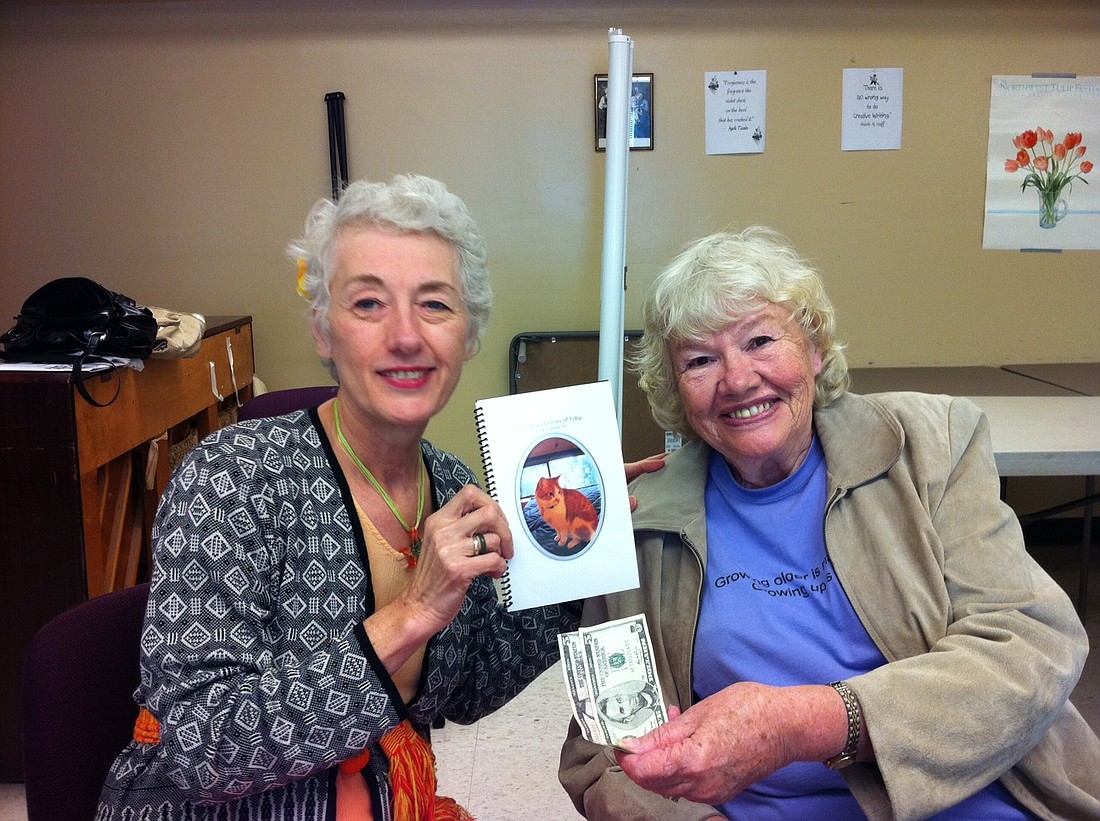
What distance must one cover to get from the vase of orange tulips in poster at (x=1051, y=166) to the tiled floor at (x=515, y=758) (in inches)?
78.8

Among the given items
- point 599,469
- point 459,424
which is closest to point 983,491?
point 599,469

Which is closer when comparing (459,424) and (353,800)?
(353,800)

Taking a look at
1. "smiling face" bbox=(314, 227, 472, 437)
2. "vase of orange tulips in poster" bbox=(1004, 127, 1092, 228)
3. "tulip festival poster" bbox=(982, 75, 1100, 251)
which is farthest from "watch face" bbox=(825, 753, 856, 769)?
"vase of orange tulips in poster" bbox=(1004, 127, 1092, 228)

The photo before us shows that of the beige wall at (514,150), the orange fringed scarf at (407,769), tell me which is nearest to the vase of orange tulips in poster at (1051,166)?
the beige wall at (514,150)

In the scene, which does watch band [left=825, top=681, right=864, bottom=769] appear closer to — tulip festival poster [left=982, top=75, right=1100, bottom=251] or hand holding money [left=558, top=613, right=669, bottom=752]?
hand holding money [left=558, top=613, right=669, bottom=752]

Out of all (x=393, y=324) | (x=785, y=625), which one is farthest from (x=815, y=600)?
(x=393, y=324)

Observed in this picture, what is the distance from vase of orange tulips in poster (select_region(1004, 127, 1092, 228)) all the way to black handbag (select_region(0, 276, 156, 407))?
3640 mm

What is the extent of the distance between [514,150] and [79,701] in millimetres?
3021

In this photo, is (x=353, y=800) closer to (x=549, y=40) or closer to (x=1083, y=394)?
(x=1083, y=394)

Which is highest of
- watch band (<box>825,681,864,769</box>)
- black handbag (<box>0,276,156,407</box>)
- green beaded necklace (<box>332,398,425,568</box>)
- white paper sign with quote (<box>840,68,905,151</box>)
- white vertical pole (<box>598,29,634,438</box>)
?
white paper sign with quote (<box>840,68,905,151</box>)

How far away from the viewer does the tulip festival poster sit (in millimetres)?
3771

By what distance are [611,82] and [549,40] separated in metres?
1.87

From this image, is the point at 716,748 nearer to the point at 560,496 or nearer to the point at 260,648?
the point at 560,496

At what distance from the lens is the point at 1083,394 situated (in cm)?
304
